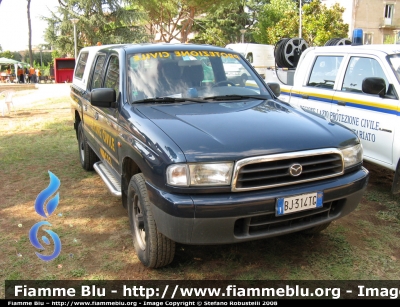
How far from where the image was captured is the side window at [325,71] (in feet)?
19.2

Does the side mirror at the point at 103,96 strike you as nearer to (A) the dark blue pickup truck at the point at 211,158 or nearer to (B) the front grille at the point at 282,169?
(A) the dark blue pickup truck at the point at 211,158

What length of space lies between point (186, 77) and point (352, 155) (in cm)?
175

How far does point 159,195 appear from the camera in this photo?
295 cm

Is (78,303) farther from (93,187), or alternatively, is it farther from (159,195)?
(93,187)

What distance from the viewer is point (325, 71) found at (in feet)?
19.9

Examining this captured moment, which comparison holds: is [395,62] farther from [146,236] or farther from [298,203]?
[146,236]

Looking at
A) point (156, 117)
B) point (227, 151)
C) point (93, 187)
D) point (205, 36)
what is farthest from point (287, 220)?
point (205, 36)

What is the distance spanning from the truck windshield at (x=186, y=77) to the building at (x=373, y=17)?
125ft

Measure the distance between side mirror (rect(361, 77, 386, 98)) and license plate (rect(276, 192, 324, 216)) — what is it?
2.28 m

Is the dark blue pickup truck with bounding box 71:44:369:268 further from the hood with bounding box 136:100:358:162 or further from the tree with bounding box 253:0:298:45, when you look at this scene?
the tree with bounding box 253:0:298:45

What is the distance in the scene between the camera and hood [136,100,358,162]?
2.93 metres

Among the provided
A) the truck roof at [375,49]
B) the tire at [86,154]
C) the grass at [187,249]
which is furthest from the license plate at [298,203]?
the tire at [86,154]

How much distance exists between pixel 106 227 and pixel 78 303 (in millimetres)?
1382

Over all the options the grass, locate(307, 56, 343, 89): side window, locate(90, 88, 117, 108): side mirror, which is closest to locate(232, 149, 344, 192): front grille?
the grass
